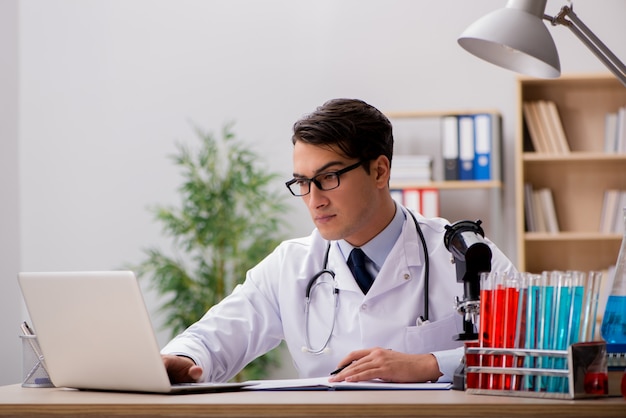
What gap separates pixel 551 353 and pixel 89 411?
69 centimetres

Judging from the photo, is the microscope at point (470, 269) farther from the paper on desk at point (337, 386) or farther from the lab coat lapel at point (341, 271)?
the lab coat lapel at point (341, 271)

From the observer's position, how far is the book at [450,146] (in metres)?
4.37

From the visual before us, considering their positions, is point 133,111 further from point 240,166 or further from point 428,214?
point 428,214

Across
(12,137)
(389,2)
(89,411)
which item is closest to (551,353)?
(89,411)

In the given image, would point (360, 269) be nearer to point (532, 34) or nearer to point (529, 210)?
point (532, 34)

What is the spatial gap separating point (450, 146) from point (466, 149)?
0.08 metres

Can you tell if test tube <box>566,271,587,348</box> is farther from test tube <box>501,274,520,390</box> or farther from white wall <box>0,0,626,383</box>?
white wall <box>0,0,626,383</box>

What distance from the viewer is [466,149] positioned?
4.39 m

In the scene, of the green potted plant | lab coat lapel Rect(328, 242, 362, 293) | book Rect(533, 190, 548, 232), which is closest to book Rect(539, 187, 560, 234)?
book Rect(533, 190, 548, 232)

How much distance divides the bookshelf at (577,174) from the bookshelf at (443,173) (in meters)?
0.19

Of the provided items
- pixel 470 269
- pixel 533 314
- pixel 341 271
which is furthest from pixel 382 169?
pixel 533 314

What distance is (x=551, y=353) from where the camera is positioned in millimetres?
1277

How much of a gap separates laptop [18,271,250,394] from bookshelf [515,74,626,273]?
327 cm

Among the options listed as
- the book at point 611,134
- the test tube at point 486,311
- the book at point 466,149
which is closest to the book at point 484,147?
the book at point 466,149
